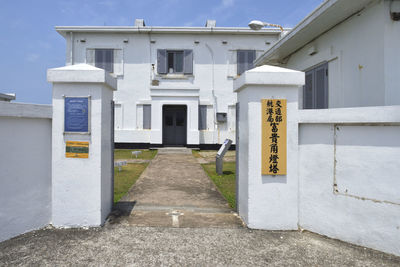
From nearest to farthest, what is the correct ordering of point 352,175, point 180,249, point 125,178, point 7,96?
point 180,249 → point 352,175 → point 125,178 → point 7,96

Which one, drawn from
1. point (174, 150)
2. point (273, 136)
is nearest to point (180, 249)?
point (273, 136)

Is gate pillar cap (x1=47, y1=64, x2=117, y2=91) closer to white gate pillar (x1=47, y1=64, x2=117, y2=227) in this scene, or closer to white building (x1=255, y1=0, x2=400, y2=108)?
white gate pillar (x1=47, y1=64, x2=117, y2=227)

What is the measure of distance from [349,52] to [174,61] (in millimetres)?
12056

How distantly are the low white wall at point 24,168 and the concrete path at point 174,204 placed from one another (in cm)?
119

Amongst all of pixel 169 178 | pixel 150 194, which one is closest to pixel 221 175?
pixel 169 178

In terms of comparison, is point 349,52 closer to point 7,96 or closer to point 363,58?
point 363,58

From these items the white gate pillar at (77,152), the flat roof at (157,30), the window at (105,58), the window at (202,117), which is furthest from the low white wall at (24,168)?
the flat roof at (157,30)

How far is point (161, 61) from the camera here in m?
15.7

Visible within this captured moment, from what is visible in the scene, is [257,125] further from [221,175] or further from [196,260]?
[221,175]

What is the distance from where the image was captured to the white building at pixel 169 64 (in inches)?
616

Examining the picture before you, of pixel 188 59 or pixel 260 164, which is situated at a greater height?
pixel 188 59

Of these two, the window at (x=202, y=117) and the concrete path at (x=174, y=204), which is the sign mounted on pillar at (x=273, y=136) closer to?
the concrete path at (x=174, y=204)

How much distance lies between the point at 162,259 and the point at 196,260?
42 centimetres

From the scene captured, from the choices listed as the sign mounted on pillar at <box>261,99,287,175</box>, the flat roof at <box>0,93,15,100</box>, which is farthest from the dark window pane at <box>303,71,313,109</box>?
the flat roof at <box>0,93,15,100</box>
